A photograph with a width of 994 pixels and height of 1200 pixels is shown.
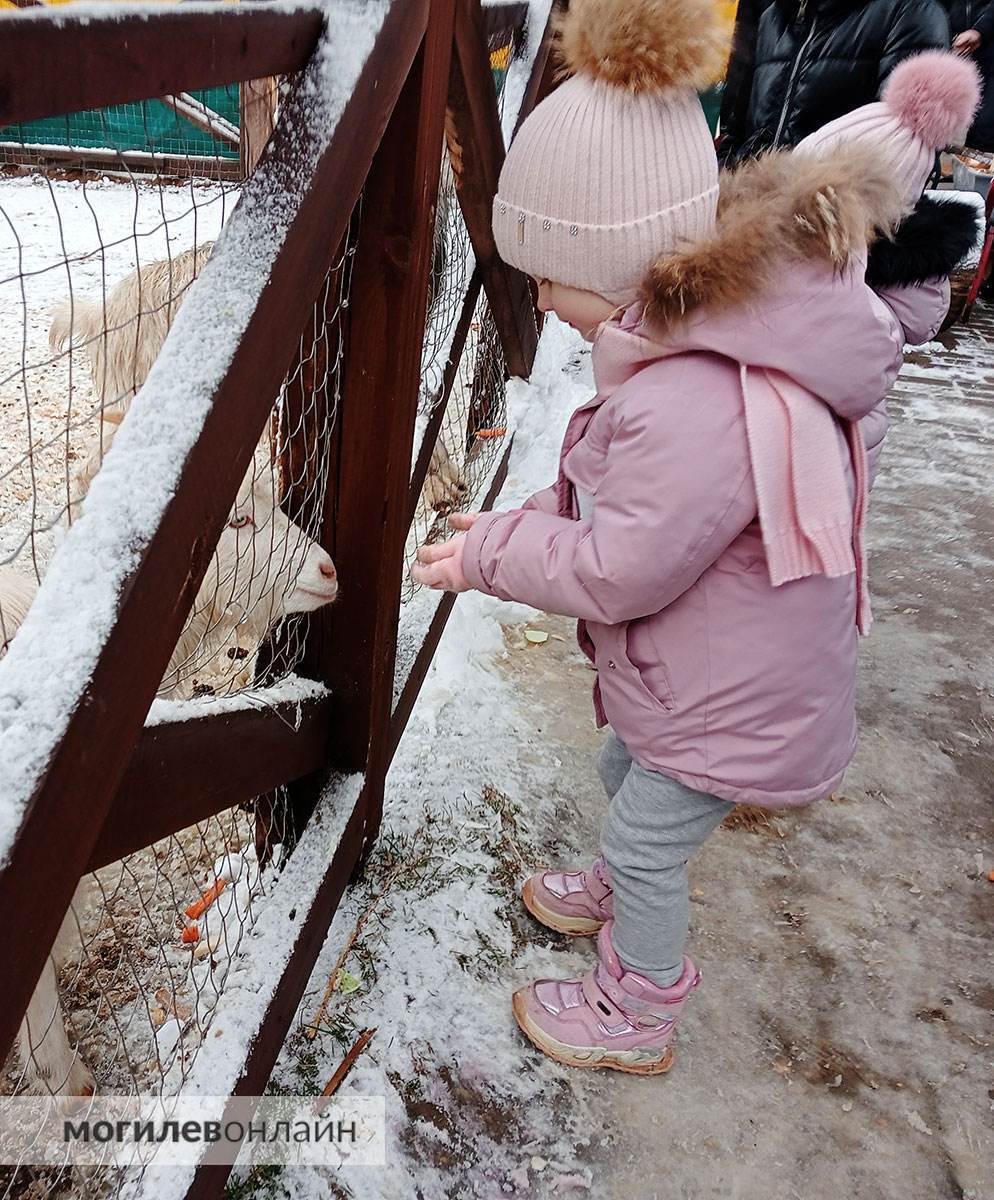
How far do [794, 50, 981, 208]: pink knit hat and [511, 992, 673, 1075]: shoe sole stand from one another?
2.21 meters

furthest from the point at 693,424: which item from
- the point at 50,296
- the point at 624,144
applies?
the point at 50,296

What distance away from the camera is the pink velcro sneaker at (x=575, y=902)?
7.14 ft

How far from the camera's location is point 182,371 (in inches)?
38.2

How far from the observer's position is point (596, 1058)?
1899 mm

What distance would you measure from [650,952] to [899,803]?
4.01ft

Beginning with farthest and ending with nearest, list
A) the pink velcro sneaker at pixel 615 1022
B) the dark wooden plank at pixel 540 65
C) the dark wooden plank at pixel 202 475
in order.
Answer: the dark wooden plank at pixel 540 65 → the pink velcro sneaker at pixel 615 1022 → the dark wooden plank at pixel 202 475

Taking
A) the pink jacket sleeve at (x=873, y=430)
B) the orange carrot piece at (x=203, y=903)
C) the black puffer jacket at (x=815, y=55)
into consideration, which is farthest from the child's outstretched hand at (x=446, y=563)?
the black puffer jacket at (x=815, y=55)

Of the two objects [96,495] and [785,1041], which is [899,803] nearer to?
[785,1041]

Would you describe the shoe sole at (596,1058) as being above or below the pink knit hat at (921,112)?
below

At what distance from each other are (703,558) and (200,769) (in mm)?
870

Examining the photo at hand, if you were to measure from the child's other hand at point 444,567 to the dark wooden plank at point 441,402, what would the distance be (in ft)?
1.33

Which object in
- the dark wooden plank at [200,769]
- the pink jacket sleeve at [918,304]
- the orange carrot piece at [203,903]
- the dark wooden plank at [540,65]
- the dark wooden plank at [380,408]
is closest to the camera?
the dark wooden plank at [200,769]

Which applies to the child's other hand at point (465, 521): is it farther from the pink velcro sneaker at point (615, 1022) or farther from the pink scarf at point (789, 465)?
the pink velcro sneaker at point (615, 1022)

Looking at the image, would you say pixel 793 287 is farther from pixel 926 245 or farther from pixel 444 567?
pixel 926 245
